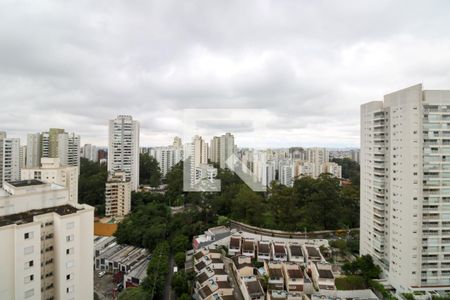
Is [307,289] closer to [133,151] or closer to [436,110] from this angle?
[436,110]

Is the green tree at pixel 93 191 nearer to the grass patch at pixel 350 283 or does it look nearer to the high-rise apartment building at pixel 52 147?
the high-rise apartment building at pixel 52 147

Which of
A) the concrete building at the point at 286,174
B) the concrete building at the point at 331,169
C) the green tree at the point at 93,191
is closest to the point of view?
the green tree at the point at 93,191

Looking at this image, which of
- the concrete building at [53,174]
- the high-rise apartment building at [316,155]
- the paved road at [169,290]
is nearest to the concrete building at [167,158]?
the concrete building at [53,174]

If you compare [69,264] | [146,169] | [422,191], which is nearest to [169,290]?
[69,264]

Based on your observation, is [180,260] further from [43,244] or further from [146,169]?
[146,169]

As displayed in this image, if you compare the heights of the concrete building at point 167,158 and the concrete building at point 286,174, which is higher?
the concrete building at point 167,158

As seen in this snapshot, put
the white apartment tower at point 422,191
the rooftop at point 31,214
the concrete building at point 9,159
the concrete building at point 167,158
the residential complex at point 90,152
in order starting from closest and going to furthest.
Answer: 1. the rooftop at point 31,214
2. the white apartment tower at point 422,191
3. the concrete building at point 9,159
4. the concrete building at point 167,158
5. the residential complex at point 90,152

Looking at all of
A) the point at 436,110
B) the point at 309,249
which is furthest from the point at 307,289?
the point at 436,110

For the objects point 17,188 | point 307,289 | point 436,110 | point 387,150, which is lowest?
point 307,289
